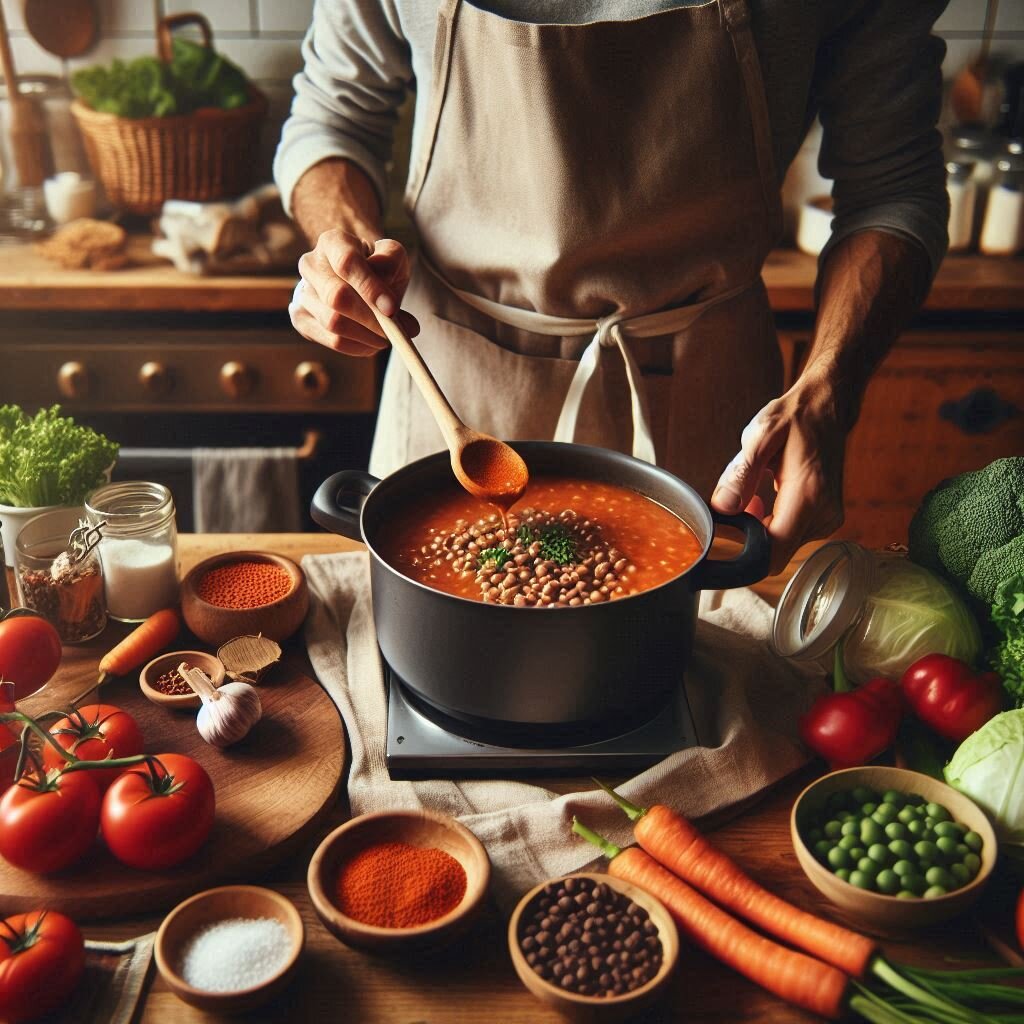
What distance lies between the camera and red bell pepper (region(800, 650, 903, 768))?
3.73 feet

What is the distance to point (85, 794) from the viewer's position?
39.4 inches

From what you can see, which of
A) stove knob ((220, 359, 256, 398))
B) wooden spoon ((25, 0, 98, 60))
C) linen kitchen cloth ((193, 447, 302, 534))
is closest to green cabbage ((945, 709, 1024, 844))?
linen kitchen cloth ((193, 447, 302, 534))

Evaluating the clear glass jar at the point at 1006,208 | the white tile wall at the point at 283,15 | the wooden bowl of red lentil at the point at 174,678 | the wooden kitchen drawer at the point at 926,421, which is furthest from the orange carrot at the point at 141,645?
the clear glass jar at the point at 1006,208

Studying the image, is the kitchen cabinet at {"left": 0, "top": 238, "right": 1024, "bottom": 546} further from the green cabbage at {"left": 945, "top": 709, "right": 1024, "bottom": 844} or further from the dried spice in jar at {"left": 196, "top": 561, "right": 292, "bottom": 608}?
the green cabbage at {"left": 945, "top": 709, "right": 1024, "bottom": 844}

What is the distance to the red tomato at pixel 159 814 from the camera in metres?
0.99

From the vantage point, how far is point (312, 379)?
2568 mm

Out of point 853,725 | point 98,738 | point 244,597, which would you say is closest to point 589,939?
point 853,725

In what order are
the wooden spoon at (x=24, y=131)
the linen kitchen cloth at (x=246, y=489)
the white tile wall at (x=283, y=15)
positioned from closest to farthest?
the linen kitchen cloth at (x=246, y=489) < the wooden spoon at (x=24, y=131) < the white tile wall at (x=283, y=15)

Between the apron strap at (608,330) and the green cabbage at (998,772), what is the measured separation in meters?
0.63

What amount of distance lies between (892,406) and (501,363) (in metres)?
1.37

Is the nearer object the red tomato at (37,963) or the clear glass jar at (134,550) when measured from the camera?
the red tomato at (37,963)

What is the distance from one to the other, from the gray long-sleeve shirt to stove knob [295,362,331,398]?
0.83 meters

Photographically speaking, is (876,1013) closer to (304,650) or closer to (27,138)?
(304,650)

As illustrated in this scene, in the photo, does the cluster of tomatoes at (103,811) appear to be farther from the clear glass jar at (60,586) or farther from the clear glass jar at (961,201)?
the clear glass jar at (961,201)
